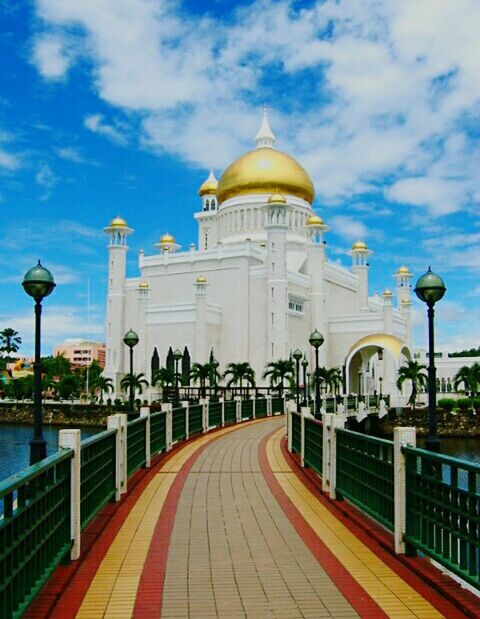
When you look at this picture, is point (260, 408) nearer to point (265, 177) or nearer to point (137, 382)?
point (137, 382)

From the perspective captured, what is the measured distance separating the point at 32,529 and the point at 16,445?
34384 millimetres

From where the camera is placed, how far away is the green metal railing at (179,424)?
16.9 m

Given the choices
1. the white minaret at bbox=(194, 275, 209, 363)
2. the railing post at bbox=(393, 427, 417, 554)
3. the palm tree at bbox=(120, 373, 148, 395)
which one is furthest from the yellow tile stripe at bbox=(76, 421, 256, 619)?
the palm tree at bbox=(120, 373, 148, 395)

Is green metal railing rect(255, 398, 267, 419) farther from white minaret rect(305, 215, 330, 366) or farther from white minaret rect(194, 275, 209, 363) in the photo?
white minaret rect(305, 215, 330, 366)

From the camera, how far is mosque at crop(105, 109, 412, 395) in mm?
48500

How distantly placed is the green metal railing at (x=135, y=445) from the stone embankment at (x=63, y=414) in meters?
34.2

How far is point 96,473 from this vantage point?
25.1 ft

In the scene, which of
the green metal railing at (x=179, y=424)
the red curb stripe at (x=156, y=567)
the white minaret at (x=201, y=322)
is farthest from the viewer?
the white minaret at (x=201, y=322)

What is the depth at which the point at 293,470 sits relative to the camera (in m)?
12.7

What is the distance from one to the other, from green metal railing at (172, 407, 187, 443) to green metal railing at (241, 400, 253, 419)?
10047 mm

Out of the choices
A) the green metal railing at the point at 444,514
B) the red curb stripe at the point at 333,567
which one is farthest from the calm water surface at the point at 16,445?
the green metal railing at the point at 444,514

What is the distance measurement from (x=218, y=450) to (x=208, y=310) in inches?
1295

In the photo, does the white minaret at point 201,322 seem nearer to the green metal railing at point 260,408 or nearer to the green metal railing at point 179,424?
the green metal railing at point 260,408

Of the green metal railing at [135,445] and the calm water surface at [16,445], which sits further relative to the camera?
the calm water surface at [16,445]
